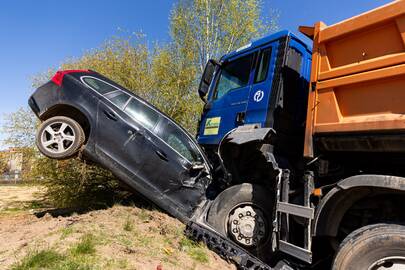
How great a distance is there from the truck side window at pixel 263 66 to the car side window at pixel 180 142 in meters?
1.45

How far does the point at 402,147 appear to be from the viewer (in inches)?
119

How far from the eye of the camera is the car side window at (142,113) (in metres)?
5.40

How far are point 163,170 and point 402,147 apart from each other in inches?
128

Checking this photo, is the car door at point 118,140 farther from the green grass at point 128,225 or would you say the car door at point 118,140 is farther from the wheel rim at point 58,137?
the green grass at point 128,225

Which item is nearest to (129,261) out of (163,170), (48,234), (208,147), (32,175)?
(48,234)

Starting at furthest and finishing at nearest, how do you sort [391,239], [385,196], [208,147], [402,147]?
[208,147]
[385,196]
[402,147]
[391,239]

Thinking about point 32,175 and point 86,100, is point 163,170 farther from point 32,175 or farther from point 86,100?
point 32,175

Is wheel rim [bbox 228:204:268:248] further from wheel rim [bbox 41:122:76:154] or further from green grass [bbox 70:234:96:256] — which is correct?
wheel rim [bbox 41:122:76:154]

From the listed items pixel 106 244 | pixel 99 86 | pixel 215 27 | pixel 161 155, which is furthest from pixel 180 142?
pixel 215 27

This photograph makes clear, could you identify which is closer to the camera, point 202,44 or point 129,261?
point 129,261

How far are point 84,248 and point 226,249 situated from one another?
1716mm

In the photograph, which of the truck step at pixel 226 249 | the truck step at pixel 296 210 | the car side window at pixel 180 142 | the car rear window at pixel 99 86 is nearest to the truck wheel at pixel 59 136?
the car rear window at pixel 99 86

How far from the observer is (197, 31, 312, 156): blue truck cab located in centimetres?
475

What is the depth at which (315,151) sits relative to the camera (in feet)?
12.3
